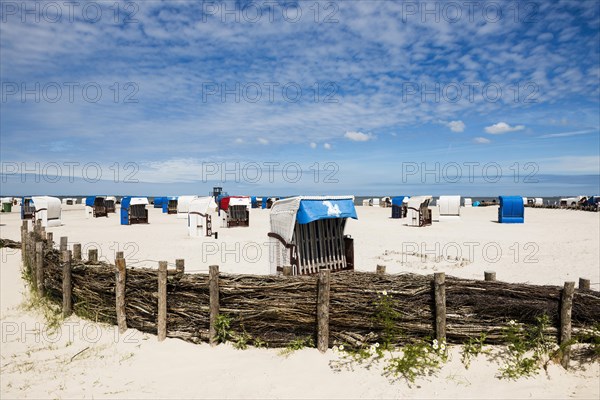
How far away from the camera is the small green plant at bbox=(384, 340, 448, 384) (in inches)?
247

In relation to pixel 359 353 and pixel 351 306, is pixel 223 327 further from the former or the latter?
pixel 359 353

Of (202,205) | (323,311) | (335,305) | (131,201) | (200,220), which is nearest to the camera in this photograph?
(323,311)

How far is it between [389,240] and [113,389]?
18570mm

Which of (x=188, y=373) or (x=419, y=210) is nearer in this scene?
(x=188, y=373)

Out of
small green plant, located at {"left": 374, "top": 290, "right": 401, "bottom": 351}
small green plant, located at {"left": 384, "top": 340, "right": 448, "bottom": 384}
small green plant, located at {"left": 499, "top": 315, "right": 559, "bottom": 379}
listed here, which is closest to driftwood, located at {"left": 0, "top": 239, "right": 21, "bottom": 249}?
small green plant, located at {"left": 374, "top": 290, "right": 401, "bottom": 351}

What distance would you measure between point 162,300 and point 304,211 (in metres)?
4.09

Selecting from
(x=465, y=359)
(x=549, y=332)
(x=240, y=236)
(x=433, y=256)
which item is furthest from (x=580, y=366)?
(x=240, y=236)

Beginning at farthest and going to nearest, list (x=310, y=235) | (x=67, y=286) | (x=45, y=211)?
1. (x=45, y=211)
2. (x=310, y=235)
3. (x=67, y=286)

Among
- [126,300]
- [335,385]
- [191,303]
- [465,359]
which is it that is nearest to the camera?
[335,385]

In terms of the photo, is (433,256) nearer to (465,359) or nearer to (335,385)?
(465,359)

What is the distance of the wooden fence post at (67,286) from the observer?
925 centimetres

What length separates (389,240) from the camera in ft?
75.0

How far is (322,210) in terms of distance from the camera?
10.5 m

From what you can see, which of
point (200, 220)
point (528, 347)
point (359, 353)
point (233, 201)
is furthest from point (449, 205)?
point (359, 353)
